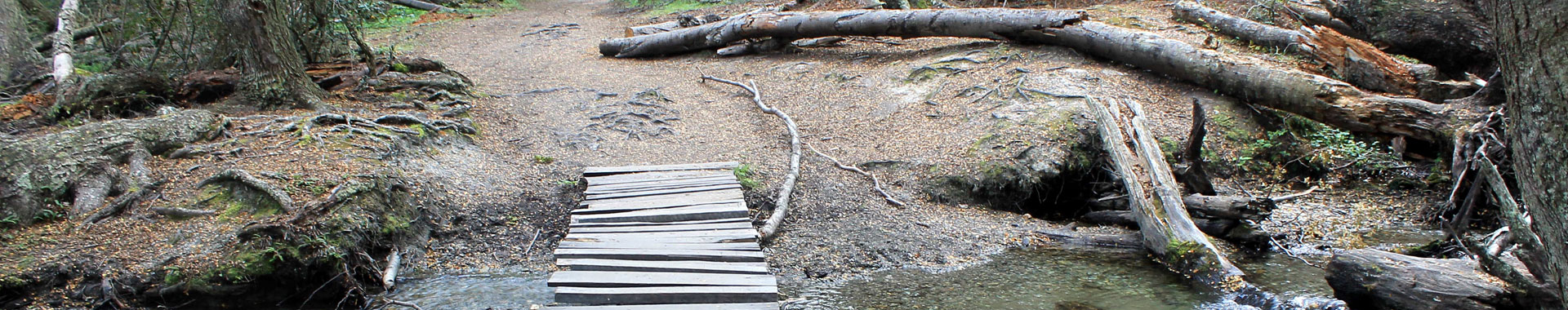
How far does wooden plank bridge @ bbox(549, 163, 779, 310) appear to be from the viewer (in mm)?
4531

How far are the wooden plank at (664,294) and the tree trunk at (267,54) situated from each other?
4776 millimetres

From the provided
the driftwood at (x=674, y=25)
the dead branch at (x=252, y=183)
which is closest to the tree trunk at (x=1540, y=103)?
the dead branch at (x=252, y=183)

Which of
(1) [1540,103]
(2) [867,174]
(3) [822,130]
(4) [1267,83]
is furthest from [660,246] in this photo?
(4) [1267,83]

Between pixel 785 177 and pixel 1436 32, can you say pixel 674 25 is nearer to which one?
pixel 785 177

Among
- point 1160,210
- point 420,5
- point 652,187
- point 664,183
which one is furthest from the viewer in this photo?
point 420,5

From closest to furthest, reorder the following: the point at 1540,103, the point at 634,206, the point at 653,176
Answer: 1. the point at 1540,103
2. the point at 634,206
3. the point at 653,176

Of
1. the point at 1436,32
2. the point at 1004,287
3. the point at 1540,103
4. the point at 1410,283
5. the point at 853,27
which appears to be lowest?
the point at 1004,287

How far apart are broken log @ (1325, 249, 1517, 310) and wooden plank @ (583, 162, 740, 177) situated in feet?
14.1

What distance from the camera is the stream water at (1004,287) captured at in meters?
4.96

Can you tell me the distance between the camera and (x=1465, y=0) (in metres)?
8.67

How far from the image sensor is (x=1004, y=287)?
5.27m

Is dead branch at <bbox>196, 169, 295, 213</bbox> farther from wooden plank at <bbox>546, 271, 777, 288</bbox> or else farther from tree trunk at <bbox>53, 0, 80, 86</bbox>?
tree trunk at <bbox>53, 0, 80, 86</bbox>

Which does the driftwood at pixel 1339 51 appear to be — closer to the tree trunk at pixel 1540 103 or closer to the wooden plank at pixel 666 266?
the wooden plank at pixel 666 266

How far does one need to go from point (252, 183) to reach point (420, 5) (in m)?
13.5
